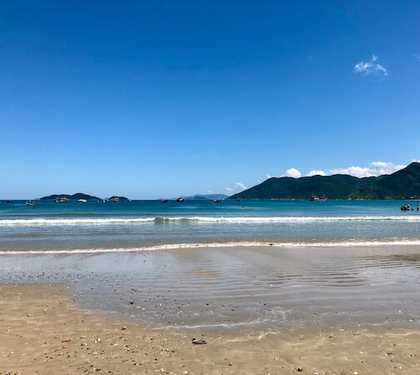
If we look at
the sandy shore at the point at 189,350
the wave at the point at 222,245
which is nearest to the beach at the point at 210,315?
the sandy shore at the point at 189,350

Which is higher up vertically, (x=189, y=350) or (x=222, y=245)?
(x=222, y=245)

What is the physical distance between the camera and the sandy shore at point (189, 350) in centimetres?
653

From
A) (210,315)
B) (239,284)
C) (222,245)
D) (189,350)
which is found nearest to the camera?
(189,350)

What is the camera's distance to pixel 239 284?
13.0 m

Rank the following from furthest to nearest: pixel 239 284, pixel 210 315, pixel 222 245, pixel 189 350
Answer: pixel 222 245
pixel 239 284
pixel 210 315
pixel 189 350

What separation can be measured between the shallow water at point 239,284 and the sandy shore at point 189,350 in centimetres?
83

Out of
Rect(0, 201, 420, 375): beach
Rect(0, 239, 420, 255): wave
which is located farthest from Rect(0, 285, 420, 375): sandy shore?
Rect(0, 239, 420, 255): wave

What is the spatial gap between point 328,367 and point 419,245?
20.8 metres

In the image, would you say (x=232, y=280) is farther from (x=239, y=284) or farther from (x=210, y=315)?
(x=210, y=315)

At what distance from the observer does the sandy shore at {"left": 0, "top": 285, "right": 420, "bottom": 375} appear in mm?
6531

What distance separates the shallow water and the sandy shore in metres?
0.83

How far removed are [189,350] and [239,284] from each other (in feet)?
19.3

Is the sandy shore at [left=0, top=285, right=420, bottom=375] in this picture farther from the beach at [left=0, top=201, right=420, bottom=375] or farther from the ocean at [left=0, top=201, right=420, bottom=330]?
the ocean at [left=0, top=201, right=420, bottom=330]

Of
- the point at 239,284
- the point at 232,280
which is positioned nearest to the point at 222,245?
the point at 232,280
